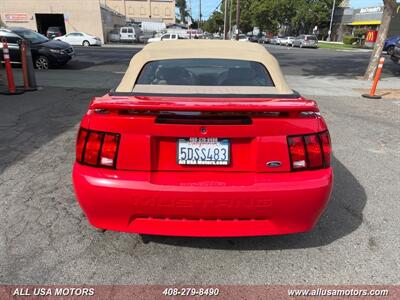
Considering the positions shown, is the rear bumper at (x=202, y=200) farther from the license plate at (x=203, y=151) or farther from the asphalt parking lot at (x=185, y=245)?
the asphalt parking lot at (x=185, y=245)

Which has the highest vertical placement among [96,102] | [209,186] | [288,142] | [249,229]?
[96,102]

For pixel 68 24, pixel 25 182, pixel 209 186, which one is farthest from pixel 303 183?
pixel 68 24

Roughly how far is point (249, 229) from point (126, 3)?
83.3m

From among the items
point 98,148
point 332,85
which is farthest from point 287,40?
point 98,148

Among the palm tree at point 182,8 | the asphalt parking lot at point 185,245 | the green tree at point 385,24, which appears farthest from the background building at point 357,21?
the palm tree at point 182,8

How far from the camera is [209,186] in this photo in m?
2.30

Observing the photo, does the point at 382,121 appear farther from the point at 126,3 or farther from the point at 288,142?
the point at 126,3

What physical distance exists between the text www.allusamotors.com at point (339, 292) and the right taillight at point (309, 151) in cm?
86

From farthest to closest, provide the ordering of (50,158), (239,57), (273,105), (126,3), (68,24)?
(126,3) → (68,24) → (50,158) → (239,57) → (273,105)

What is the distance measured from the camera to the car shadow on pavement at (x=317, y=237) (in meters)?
2.87

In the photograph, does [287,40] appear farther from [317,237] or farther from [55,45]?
[317,237]

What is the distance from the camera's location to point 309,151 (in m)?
2.41

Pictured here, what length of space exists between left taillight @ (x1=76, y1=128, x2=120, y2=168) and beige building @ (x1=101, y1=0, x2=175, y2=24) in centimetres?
8048

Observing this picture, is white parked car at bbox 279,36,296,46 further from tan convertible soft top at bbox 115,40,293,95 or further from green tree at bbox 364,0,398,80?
tan convertible soft top at bbox 115,40,293,95
